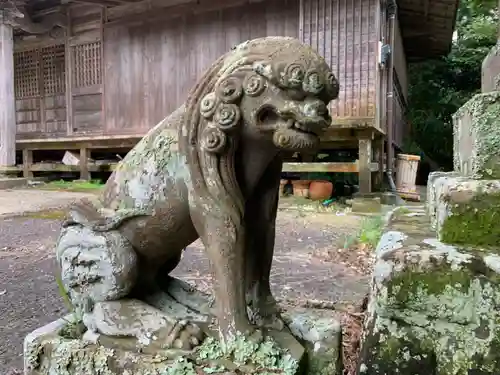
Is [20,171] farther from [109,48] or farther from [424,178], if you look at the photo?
[424,178]

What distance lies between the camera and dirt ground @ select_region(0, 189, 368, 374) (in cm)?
235

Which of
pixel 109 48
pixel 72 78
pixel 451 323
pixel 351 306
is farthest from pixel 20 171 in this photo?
pixel 451 323

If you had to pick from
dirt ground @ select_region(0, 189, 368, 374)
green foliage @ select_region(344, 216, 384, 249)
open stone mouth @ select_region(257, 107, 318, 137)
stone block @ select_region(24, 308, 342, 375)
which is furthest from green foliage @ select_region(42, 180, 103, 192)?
open stone mouth @ select_region(257, 107, 318, 137)

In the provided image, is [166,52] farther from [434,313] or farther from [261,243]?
[434,313]

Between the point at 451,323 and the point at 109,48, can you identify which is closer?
the point at 451,323

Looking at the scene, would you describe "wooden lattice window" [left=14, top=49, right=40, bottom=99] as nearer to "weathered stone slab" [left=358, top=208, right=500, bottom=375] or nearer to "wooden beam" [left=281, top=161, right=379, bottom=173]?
"wooden beam" [left=281, top=161, right=379, bottom=173]

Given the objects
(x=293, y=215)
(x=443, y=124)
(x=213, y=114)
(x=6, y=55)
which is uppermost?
(x=6, y=55)

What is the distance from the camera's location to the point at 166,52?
8.47 m

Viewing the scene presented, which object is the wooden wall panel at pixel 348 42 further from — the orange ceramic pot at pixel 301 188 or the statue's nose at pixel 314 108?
the statue's nose at pixel 314 108

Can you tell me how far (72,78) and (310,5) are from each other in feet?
18.1

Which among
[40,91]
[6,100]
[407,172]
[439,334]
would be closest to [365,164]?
[407,172]

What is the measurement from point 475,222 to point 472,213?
1.0 inches

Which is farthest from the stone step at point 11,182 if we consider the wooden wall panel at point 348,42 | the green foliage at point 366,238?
the green foliage at point 366,238

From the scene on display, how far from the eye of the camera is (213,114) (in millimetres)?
1206
